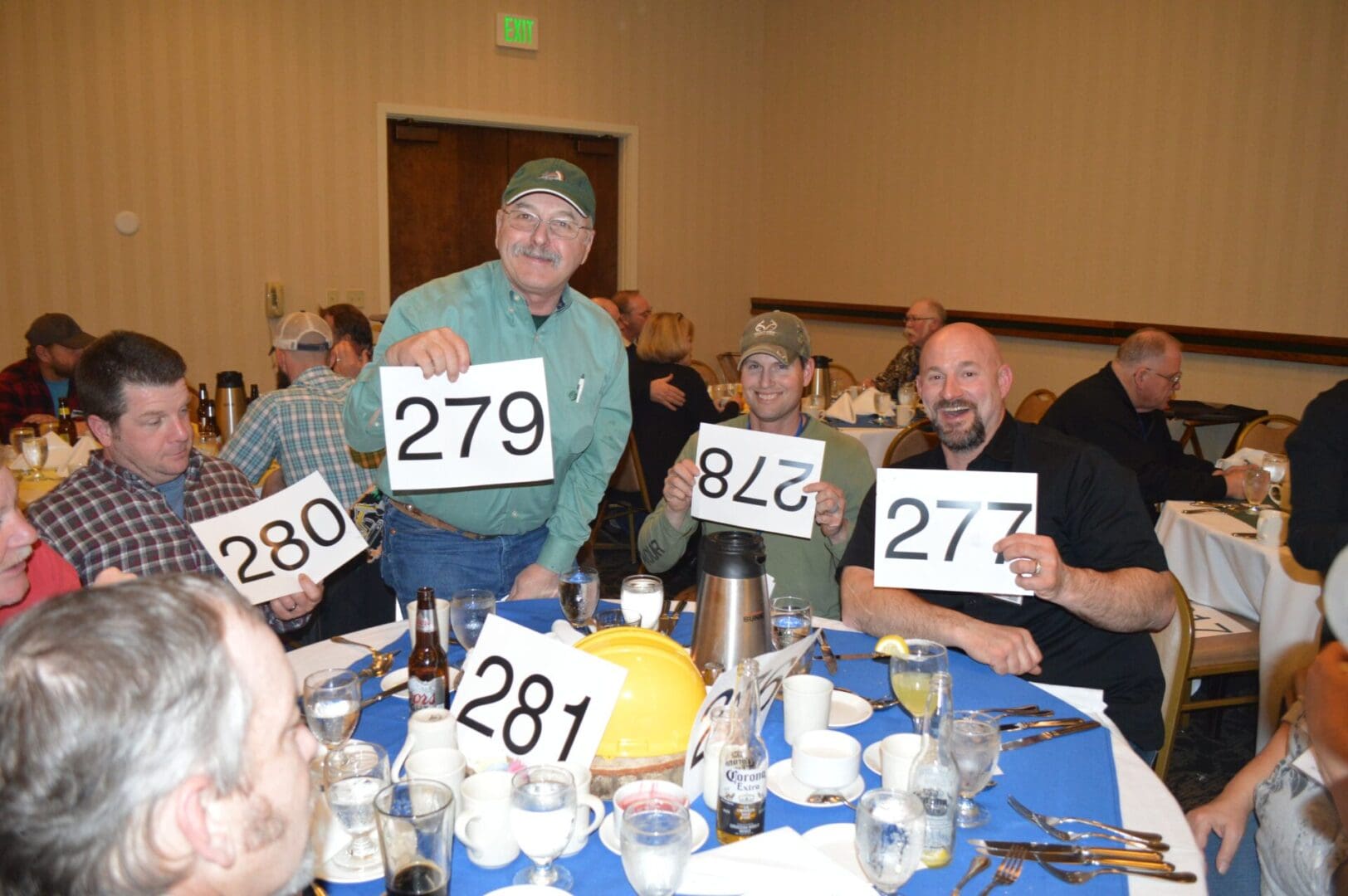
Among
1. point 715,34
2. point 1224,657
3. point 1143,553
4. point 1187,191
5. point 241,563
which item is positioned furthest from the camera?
point 715,34

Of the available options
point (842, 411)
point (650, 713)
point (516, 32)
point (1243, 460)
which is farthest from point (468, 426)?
point (516, 32)

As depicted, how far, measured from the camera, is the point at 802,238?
10445 millimetres

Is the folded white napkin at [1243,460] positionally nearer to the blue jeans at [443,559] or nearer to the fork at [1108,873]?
the blue jeans at [443,559]

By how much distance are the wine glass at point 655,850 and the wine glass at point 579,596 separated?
2.91 feet

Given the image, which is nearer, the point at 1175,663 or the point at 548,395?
the point at 1175,663

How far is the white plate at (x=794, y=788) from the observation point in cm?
157

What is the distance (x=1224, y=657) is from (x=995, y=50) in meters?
6.36

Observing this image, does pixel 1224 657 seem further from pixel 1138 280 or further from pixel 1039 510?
pixel 1138 280

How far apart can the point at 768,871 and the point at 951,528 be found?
109cm

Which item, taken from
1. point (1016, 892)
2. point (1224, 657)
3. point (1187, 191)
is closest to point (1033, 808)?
point (1016, 892)

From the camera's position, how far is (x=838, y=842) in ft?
4.79

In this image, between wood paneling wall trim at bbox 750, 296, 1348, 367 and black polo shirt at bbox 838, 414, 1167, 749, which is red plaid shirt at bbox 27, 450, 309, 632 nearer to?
black polo shirt at bbox 838, 414, 1167, 749

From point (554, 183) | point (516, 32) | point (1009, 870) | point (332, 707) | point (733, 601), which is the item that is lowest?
point (1009, 870)

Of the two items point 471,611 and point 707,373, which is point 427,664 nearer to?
point 471,611
